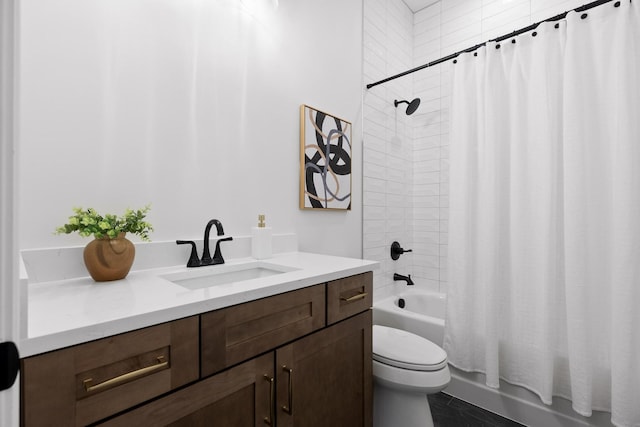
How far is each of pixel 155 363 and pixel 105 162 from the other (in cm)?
73

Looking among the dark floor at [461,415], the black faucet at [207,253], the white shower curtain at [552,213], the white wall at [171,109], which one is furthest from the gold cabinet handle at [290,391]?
the white shower curtain at [552,213]

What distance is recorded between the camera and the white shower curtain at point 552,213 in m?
1.34

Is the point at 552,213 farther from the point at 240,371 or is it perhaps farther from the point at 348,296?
the point at 240,371

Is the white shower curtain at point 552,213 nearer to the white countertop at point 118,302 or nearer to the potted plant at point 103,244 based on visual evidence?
the white countertop at point 118,302

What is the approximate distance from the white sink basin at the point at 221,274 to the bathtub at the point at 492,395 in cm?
112

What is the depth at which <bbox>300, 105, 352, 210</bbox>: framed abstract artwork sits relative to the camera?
1688 mm

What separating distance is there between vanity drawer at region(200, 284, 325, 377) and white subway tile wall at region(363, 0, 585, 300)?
1221 mm

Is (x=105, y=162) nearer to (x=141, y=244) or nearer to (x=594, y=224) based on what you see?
(x=141, y=244)

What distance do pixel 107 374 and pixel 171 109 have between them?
3.09 feet

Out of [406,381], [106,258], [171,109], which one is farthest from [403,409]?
[171,109]

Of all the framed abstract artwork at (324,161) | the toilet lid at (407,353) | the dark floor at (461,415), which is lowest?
the dark floor at (461,415)

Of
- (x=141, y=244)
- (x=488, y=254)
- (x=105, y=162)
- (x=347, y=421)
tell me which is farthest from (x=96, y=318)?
(x=488, y=254)

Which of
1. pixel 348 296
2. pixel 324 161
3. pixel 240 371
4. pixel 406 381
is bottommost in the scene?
pixel 406 381

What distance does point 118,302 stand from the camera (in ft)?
2.31
